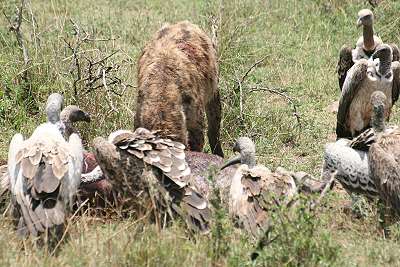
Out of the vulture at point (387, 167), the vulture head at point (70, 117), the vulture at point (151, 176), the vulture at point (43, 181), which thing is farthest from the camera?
the vulture head at point (70, 117)

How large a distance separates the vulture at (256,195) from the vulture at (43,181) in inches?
39.2

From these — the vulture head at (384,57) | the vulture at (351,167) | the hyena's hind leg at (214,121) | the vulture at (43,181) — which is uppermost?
the vulture head at (384,57)

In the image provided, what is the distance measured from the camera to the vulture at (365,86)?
7617 millimetres

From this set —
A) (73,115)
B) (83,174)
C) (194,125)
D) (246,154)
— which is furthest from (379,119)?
(73,115)

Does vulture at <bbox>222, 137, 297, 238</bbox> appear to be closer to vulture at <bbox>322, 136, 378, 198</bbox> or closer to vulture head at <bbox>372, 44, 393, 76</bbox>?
vulture at <bbox>322, 136, 378, 198</bbox>

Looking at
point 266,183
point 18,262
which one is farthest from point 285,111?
point 18,262

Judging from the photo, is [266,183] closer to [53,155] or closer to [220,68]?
[53,155]

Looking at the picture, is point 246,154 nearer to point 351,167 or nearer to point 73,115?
point 351,167

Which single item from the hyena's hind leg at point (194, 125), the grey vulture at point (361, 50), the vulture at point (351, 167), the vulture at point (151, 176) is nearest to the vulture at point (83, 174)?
the vulture at point (151, 176)

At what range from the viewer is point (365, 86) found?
7.69 meters

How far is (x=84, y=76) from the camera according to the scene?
8031 millimetres

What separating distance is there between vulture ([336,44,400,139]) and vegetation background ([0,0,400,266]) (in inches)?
19.0

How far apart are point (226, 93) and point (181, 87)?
142 cm

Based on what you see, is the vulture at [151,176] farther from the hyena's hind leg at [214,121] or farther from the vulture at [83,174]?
the hyena's hind leg at [214,121]
